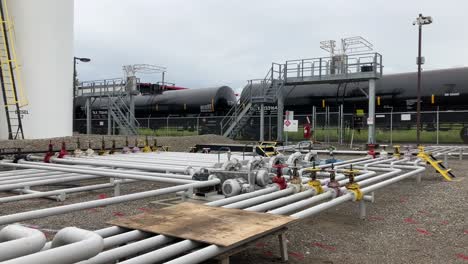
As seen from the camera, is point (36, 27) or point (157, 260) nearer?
point (157, 260)

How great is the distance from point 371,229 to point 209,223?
3.31 metres

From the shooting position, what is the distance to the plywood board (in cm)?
351

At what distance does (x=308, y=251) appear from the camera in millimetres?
5215

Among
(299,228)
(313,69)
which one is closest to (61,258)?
(299,228)

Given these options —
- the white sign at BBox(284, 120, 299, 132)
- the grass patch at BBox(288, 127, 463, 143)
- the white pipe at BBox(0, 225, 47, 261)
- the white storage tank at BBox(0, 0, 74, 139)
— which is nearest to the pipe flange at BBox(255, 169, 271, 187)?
the white pipe at BBox(0, 225, 47, 261)

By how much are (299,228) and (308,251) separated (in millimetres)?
1049

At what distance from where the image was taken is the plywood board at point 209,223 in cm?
351

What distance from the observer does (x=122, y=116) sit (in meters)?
29.5

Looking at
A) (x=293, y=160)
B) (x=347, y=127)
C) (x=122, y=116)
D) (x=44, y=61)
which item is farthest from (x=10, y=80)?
(x=347, y=127)

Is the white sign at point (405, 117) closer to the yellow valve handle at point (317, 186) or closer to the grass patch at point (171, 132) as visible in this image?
the grass patch at point (171, 132)

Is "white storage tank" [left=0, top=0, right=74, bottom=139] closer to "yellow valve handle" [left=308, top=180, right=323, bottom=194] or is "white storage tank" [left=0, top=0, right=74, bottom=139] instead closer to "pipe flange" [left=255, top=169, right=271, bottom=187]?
"pipe flange" [left=255, top=169, right=271, bottom=187]

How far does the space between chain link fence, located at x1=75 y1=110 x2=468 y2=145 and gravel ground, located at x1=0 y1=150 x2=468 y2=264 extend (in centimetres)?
1550

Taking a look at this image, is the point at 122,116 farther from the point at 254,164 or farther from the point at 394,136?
the point at 254,164

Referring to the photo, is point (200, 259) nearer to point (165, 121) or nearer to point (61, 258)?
point (61, 258)
